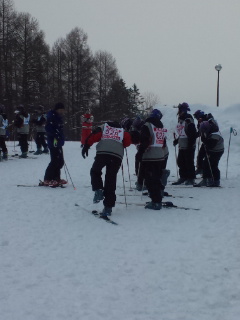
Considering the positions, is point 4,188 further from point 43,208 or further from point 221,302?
point 221,302

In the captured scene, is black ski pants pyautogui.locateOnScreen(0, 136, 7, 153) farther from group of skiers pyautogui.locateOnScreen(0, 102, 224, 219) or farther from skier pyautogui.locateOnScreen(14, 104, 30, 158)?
skier pyautogui.locateOnScreen(14, 104, 30, 158)

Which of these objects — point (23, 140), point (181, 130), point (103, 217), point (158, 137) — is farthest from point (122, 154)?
point (23, 140)

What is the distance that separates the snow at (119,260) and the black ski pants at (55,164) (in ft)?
4.25

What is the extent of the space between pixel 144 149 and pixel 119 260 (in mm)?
2856

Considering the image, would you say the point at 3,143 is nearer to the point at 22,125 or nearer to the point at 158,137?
the point at 22,125

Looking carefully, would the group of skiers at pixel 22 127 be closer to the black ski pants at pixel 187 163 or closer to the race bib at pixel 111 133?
the black ski pants at pixel 187 163

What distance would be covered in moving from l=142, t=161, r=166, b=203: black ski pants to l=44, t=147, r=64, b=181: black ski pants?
270 cm

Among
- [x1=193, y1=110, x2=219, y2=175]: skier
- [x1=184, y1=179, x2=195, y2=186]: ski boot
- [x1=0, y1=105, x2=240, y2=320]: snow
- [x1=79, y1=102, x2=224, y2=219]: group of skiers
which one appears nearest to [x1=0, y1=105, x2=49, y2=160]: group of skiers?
[x1=0, y1=105, x2=240, y2=320]: snow

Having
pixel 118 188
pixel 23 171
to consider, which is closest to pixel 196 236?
pixel 118 188

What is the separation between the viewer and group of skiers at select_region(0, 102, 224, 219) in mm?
6195

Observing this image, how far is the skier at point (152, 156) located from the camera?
6609 mm

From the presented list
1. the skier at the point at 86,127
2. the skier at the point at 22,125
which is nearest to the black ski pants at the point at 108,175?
the skier at the point at 22,125

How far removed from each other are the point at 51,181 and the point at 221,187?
13.7 feet

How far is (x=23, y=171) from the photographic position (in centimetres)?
1139
